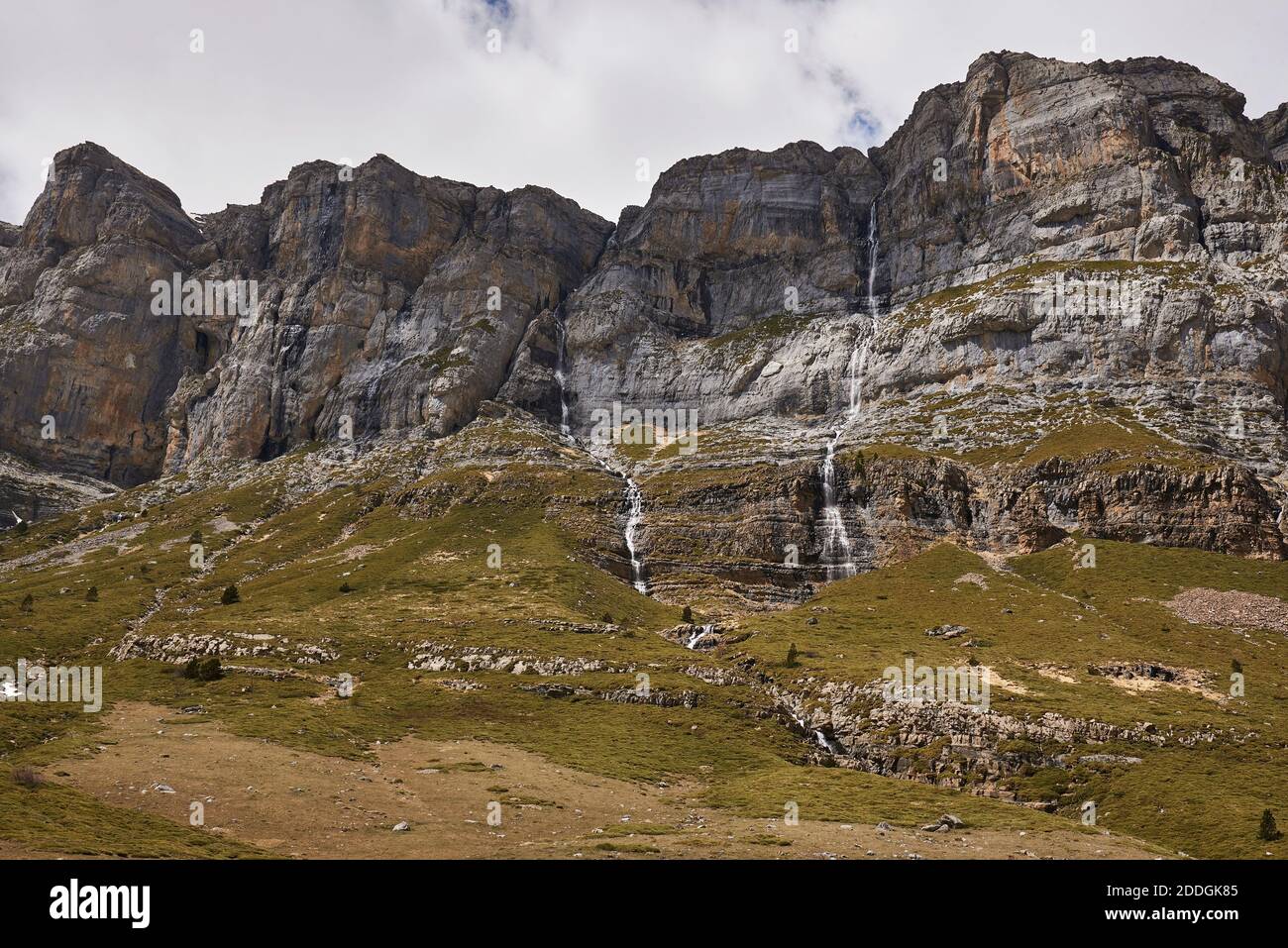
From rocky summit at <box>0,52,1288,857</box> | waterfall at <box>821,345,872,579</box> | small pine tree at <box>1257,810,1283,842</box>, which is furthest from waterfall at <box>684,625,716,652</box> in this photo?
small pine tree at <box>1257,810,1283,842</box>

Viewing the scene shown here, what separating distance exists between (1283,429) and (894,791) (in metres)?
135

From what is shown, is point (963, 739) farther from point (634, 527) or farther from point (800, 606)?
point (634, 527)

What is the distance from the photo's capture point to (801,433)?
184m

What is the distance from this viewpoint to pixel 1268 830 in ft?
138

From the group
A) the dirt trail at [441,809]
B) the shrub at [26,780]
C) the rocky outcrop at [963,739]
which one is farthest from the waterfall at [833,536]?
the shrub at [26,780]

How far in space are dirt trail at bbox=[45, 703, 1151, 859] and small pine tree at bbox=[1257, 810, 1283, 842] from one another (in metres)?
6.74

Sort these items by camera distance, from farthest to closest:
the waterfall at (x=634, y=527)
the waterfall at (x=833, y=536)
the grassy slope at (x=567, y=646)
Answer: the waterfall at (x=833, y=536) < the waterfall at (x=634, y=527) < the grassy slope at (x=567, y=646)

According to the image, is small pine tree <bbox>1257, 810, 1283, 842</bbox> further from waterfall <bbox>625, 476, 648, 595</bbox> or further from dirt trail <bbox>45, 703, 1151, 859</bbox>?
waterfall <bbox>625, 476, 648, 595</bbox>

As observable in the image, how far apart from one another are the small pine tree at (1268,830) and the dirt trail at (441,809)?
22.1 feet

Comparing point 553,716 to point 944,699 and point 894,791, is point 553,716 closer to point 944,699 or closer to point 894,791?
point 894,791

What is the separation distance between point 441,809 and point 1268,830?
42718 mm

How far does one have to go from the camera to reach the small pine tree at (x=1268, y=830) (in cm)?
4210

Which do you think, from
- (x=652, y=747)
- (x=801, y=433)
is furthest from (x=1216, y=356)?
(x=652, y=747)

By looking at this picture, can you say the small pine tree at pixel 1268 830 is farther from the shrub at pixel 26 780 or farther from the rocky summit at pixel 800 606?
the shrub at pixel 26 780
